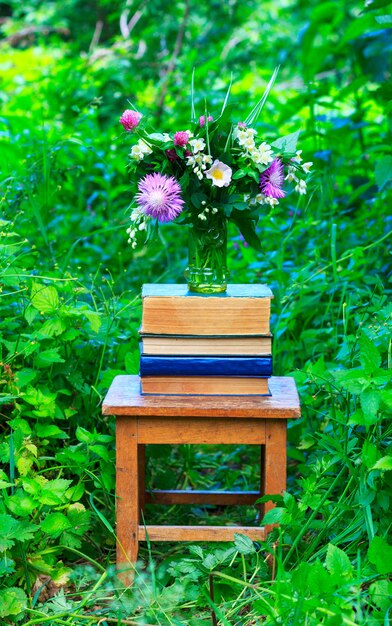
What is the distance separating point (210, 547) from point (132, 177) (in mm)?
897

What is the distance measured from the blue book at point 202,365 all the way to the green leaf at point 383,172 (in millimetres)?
1040

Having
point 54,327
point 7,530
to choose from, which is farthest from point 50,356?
point 7,530

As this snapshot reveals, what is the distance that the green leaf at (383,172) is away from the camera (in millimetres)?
2805

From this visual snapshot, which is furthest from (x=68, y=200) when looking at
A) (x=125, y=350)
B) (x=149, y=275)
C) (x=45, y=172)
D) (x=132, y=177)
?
(x=132, y=177)

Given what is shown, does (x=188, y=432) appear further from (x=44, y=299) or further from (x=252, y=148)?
(x=252, y=148)

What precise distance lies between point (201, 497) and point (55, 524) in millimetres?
564

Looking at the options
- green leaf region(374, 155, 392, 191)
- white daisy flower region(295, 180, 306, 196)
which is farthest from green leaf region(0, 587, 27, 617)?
green leaf region(374, 155, 392, 191)

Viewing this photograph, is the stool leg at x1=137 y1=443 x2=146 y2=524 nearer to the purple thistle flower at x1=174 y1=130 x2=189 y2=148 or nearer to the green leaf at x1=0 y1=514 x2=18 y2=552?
the green leaf at x1=0 y1=514 x2=18 y2=552

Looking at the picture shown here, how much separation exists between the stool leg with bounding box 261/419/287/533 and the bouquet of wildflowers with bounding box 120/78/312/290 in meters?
0.41

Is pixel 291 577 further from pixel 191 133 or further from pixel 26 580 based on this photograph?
pixel 191 133

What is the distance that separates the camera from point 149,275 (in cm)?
342

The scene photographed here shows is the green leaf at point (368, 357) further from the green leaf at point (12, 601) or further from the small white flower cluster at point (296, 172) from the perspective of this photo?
the green leaf at point (12, 601)

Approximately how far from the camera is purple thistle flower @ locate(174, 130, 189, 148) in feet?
6.28

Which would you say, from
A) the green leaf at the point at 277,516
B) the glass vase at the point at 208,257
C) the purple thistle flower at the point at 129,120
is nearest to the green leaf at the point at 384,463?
the green leaf at the point at 277,516
